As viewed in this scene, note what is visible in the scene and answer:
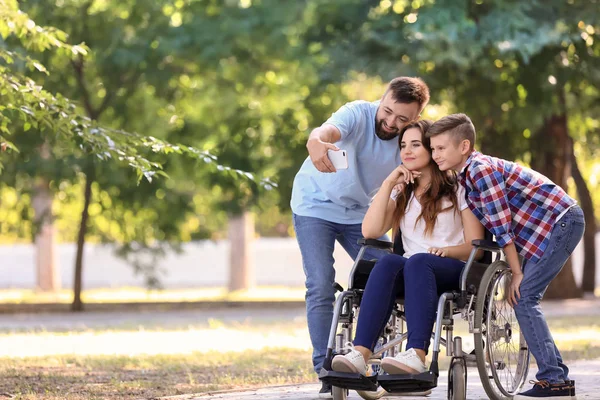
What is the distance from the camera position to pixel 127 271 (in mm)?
29188

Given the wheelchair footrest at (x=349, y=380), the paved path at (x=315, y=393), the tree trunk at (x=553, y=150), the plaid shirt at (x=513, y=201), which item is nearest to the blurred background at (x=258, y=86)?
the tree trunk at (x=553, y=150)

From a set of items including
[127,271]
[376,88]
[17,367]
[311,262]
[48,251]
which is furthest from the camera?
[127,271]

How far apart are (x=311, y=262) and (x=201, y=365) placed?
7.81ft

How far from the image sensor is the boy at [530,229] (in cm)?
538

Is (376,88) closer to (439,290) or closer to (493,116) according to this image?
(493,116)

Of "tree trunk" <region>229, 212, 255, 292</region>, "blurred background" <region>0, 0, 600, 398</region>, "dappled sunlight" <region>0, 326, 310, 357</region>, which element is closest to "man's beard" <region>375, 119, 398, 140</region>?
"dappled sunlight" <region>0, 326, 310, 357</region>

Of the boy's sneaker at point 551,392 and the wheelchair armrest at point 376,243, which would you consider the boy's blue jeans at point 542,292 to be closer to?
the boy's sneaker at point 551,392

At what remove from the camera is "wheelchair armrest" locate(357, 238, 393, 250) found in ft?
18.0

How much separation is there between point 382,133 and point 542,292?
1.09m

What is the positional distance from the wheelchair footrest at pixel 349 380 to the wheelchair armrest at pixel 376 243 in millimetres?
744

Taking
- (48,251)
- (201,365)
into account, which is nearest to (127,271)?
(48,251)

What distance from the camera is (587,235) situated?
762 inches

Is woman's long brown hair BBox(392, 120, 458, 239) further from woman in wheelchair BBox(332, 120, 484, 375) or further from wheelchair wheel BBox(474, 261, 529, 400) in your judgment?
wheelchair wheel BBox(474, 261, 529, 400)

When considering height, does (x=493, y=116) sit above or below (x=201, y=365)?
above
